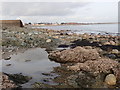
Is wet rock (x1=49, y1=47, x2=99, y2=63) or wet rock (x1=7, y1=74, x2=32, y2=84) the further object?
wet rock (x1=49, y1=47, x2=99, y2=63)

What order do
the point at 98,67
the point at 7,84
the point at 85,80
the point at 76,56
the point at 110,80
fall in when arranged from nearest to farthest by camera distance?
the point at 7,84 < the point at 110,80 < the point at 85,80 < the point at 98,67 < the point at 76,56

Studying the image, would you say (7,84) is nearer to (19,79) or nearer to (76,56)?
(19,79)

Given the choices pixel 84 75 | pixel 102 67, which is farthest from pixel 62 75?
pixel 102 67

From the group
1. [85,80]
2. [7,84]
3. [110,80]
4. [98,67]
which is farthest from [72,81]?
[7,84]

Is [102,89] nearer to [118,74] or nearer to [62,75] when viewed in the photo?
[118,74]

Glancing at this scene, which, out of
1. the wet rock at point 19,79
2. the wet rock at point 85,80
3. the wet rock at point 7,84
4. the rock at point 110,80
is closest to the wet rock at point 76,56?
the wet rock at point 85,80

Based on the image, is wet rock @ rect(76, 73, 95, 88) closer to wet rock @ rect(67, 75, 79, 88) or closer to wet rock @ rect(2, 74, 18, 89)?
wet rock @ rect(67, 75, 79, 88)

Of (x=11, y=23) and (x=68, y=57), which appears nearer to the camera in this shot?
(x=68, y=57)

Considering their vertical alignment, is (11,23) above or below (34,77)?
above

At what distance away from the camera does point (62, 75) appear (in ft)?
28.7

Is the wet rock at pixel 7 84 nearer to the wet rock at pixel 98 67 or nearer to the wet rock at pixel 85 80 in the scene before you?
the wet rock at pixel 85 80

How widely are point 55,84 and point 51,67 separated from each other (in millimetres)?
2843

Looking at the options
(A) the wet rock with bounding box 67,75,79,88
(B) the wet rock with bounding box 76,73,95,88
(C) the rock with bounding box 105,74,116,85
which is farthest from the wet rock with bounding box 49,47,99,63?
(C) the rock with bounding box 105,74,116,85

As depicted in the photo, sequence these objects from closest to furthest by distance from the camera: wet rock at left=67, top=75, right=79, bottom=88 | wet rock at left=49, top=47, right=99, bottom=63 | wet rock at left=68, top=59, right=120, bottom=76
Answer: wet rock at left=67, top=75, right=79, bottom=88
wet rock at left=68, top=59, right=120, bottom=76
wet rock at left=49, top=47, right=99, bottom=63
